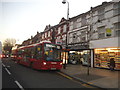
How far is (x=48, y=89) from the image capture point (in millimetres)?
7883

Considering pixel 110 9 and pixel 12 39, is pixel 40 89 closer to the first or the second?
pixel 110 9

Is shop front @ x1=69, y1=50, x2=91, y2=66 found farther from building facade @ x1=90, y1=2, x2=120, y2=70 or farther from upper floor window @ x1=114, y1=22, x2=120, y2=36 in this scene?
upper floor window @ x1=114, y1=22, x2=120, y2=36

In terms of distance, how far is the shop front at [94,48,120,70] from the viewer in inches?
678

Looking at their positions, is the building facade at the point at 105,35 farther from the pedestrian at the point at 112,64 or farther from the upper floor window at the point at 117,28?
the pedestrian at the point at 112,64

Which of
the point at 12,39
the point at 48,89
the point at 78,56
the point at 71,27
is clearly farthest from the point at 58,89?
the point at 12,39

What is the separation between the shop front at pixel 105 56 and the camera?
17.2 m

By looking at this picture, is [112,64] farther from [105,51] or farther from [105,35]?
[105,35]

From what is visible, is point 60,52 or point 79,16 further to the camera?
point 79,16

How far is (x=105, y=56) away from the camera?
18844 millimetres

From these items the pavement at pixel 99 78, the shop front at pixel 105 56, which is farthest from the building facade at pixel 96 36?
the pavement at pixel 99 78

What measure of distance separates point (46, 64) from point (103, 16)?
1058 cm

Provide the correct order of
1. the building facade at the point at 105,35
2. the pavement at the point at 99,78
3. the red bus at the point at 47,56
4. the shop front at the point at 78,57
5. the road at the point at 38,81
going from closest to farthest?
the road at the point at 38,81, the pavement at the point at 99,78, the red bus at the point at 47,56, the building facade at the point at 105,35, the shop front at the point at 78,57

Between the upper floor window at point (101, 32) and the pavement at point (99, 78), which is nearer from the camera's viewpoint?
the pavement at point (99, 78)

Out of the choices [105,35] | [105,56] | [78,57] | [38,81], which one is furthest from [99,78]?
[78,57]
